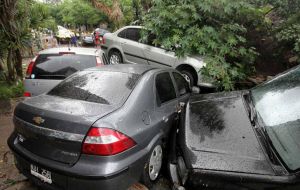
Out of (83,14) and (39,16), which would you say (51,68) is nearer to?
(39,16)

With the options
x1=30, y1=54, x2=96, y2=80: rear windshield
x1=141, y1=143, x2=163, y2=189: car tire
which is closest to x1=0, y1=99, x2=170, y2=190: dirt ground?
x1=141, y1=143, x2=163, y2=189: car tire

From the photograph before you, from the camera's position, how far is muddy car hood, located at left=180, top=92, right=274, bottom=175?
2471 millimetres

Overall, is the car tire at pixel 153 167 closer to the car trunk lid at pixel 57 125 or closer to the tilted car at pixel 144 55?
the car trunk lid at pixel 57 125

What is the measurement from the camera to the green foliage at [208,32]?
21.9 feet

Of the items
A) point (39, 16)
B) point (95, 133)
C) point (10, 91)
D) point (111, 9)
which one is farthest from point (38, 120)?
point (111, 9)

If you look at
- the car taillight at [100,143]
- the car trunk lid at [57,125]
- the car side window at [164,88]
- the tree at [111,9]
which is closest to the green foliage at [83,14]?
the tree at [111,9]

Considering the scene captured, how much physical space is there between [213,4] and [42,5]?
19.0ft

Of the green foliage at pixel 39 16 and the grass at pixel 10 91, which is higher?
the green foliage at pixel 39 16

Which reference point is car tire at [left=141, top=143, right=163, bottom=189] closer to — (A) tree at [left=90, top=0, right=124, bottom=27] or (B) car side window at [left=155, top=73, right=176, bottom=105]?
(B) car side window at [left=155, top=73, right=176, bottom=105]

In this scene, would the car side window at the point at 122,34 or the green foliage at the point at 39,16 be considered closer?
the green foliage at the point at 39,16

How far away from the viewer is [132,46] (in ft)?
29.1

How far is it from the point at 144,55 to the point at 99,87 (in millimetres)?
5112

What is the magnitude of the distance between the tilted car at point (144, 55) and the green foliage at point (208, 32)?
0.59m

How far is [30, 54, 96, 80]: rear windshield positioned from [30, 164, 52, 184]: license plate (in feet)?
7.93
